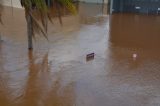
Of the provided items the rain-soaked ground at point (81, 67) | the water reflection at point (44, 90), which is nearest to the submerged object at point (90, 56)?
the rain-soaked ground at point (81, 67)

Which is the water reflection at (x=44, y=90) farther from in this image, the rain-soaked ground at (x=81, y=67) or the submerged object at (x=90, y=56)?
the submerged object at (x=90, y=56)

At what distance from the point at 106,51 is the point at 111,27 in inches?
80.4

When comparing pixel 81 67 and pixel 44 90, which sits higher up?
pixel 81 67

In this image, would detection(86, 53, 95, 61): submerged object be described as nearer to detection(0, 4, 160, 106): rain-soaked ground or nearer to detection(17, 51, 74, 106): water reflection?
detection(0, 4, 160, 106): rain-soaked ground

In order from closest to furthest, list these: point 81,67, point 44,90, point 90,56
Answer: point 44,90 < point 81,67 < point 90,56

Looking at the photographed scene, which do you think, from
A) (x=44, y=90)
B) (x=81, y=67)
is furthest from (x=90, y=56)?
(x=44, y=90)

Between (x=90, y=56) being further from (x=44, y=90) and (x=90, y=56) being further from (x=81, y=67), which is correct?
(x=44, y=90)

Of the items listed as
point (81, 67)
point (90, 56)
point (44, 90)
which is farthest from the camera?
point (90, 56)

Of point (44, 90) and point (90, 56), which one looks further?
point (90, 56)

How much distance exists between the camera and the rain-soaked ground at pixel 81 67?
3154mm

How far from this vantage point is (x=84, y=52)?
15.7 feet

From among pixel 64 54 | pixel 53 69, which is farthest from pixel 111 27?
pixel 53 69

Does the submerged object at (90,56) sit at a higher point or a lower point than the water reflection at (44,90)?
higher

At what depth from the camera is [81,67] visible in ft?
13.4
